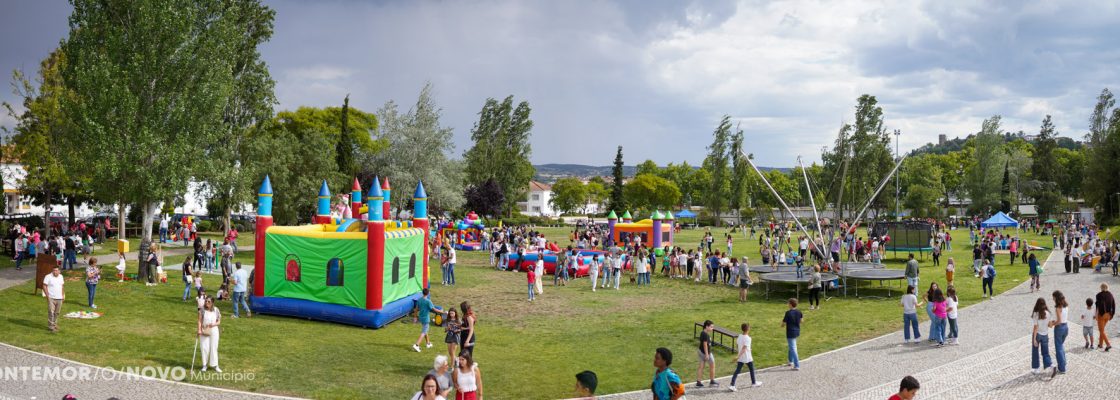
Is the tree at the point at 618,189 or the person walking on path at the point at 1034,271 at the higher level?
the tree at the point at 618,189

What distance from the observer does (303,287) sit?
57.5 feet

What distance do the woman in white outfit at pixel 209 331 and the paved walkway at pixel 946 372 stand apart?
22.2ft

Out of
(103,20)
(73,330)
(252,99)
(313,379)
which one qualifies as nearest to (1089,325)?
(313,379)

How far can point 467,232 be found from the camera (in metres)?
41.4

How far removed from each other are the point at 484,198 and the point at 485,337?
4542 cm

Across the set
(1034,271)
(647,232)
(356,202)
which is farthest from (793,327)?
(647,232)

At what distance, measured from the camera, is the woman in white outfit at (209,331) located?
454 inches

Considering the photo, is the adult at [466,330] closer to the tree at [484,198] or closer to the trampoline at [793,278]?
the trampoline at [793,278]

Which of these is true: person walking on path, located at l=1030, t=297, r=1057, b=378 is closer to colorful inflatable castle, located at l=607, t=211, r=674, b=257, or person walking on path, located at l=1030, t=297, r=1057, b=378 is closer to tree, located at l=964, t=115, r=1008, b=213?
colorful inflatable castle, located at l=607, t=211, r=674, b=257

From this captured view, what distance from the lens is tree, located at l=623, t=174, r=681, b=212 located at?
97688mm

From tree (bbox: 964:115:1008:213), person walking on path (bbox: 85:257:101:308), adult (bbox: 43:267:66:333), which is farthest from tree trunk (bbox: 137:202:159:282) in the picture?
tree (bbox: 964:115:1008:213)

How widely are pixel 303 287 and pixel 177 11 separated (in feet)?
32.6

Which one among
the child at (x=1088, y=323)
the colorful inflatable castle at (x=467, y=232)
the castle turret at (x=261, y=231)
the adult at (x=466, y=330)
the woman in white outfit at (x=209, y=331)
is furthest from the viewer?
the colorful inflatable castle at (x=467, y=232)

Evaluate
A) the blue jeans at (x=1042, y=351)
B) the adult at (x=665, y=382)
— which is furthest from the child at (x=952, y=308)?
the adult at (x=665, y=382)
